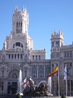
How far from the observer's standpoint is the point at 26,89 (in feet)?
199

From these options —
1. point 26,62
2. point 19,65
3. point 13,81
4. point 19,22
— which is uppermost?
point 19,22

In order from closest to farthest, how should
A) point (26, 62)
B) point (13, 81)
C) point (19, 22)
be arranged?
point (13, 81)
point (26, 62)
point (19, 22)

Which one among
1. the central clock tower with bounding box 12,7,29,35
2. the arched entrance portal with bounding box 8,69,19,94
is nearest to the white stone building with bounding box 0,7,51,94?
the arched entrance portal with bounding box 8,69,19,94

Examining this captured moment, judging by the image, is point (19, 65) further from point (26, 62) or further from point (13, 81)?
point (13, 81)

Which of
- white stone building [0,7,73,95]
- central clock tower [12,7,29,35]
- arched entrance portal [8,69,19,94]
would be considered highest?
central clock tower [12,7,29,35]

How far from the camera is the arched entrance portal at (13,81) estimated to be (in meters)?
99.0

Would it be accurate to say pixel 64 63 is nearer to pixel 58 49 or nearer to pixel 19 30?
pixel 58 49

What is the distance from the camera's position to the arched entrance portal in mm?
99000

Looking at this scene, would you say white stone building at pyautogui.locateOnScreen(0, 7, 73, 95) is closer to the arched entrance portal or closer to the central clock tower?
the arched entrance portal

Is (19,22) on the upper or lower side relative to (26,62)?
upper

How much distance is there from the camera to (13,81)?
99.8m

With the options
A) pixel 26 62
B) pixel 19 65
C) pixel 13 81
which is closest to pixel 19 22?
pixel 26 62

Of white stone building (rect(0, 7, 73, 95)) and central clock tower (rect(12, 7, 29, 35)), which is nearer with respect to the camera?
white stone building (rect(0, 7, 73, 95))

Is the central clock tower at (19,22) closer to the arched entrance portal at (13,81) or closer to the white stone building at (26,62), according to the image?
the white stone building at (26,62)
